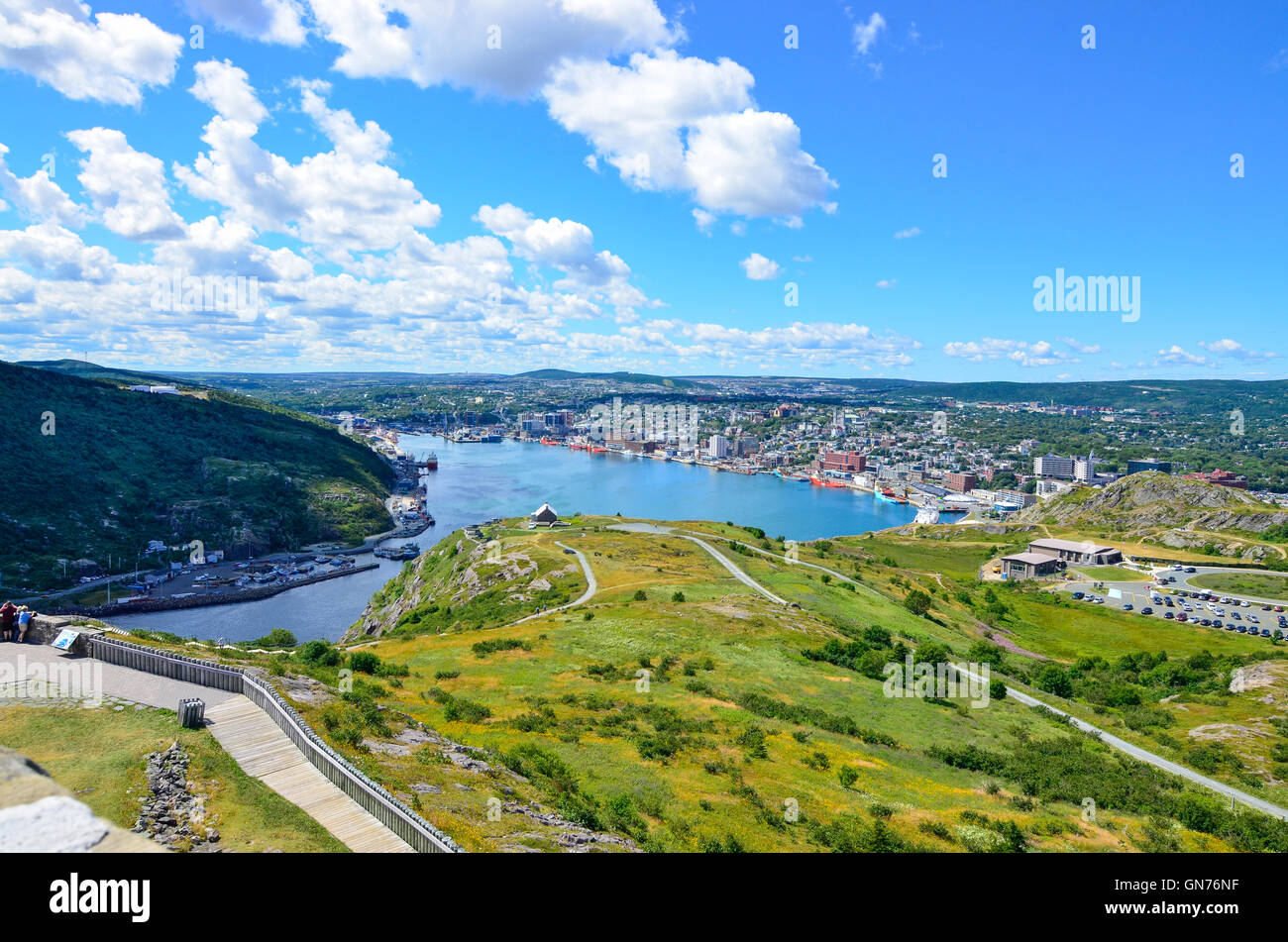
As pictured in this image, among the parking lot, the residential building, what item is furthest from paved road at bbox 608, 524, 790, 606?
the residential building

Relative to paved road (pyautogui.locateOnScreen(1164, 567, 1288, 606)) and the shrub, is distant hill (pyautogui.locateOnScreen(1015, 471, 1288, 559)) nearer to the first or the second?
paved road (pyautogui.locateOnScreen(1164, 567, 1288, 606))

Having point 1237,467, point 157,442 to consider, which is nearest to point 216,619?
point 157,442

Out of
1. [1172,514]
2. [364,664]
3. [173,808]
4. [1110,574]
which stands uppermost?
[173,808]

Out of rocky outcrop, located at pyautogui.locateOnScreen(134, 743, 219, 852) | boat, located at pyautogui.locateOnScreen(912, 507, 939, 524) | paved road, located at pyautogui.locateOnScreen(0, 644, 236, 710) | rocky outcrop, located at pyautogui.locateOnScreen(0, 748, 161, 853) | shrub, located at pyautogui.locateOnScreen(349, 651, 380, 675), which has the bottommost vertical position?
boat, located at pyautogui.locateOnScreen(912, 507, 939, 524)

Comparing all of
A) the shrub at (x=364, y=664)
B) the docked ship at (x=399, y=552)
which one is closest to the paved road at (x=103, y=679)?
the shrub at (x=364, y=664)

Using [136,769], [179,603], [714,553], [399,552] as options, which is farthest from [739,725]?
[399,552]

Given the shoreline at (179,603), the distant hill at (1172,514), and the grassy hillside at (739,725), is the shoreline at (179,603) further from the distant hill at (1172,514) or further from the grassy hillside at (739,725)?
the distant hill at (1172,514)

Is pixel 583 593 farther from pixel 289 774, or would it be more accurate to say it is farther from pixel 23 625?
pixel 289 774
